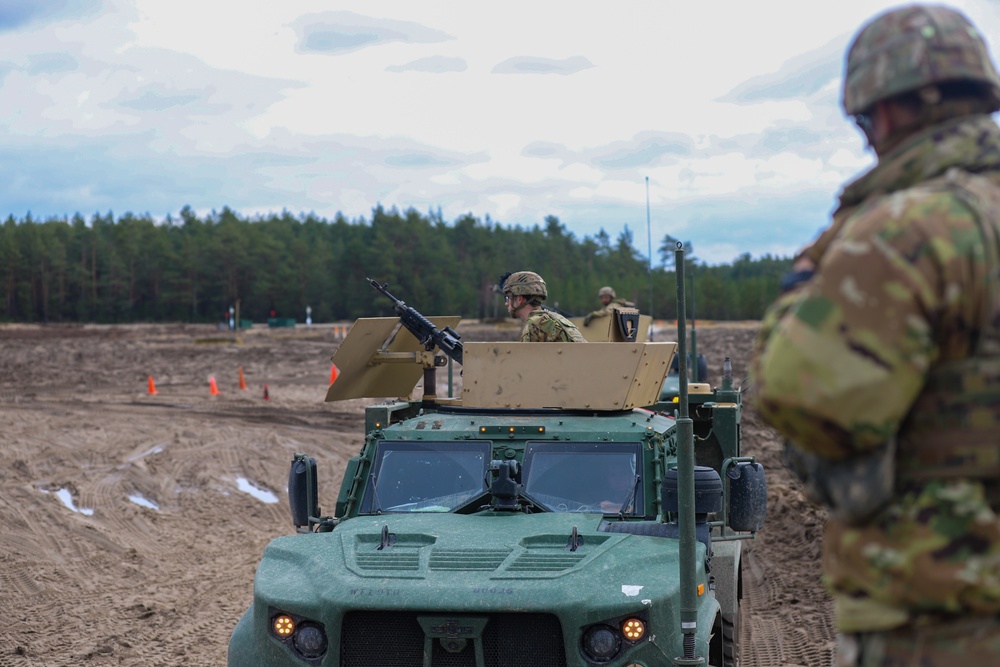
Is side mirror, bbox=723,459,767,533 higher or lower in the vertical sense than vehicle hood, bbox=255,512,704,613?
higher

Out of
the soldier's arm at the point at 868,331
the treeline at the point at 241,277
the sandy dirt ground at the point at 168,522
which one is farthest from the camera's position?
the treeline at the point at 241,277

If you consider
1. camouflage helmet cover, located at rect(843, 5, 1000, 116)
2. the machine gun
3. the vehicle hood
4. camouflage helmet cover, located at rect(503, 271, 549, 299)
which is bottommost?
the vehicle hood

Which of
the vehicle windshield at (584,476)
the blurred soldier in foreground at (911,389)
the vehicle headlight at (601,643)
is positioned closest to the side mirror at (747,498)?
the vehicle windshield at (584,476)

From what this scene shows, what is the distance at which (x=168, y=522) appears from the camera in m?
13.2

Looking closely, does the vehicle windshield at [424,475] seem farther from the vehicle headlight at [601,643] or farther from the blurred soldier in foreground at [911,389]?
the blurred soldier in foreground at [911,389]

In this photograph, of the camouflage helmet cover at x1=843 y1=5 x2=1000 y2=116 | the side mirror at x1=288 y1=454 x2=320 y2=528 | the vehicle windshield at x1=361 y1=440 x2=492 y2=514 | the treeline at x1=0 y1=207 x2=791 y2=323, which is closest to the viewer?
the camouflage helmet cover at x1=843 y1=5 x2=1000 y2=116

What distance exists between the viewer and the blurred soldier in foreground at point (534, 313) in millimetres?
7773

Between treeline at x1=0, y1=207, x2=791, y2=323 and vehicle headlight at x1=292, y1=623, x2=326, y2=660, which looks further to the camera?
treeline at x1=0, y1=207, x2=791, y2=323

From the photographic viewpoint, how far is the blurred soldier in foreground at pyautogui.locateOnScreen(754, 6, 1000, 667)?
7.13 ft

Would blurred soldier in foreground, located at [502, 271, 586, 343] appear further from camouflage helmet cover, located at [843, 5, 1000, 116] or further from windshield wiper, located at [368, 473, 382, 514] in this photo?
camouflage helmet cover, located at [843, 5, 1000, 116]

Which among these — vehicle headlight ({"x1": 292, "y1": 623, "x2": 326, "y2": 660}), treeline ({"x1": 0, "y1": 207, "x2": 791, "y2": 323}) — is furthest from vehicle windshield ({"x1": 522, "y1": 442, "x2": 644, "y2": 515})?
treeline ({"x1": 0, "y1": 207, "x2": 791, "y2": 323})

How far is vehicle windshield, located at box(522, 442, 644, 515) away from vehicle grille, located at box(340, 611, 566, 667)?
4.11 feet

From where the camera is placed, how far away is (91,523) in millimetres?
12484

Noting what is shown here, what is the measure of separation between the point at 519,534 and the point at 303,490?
1.54 m
